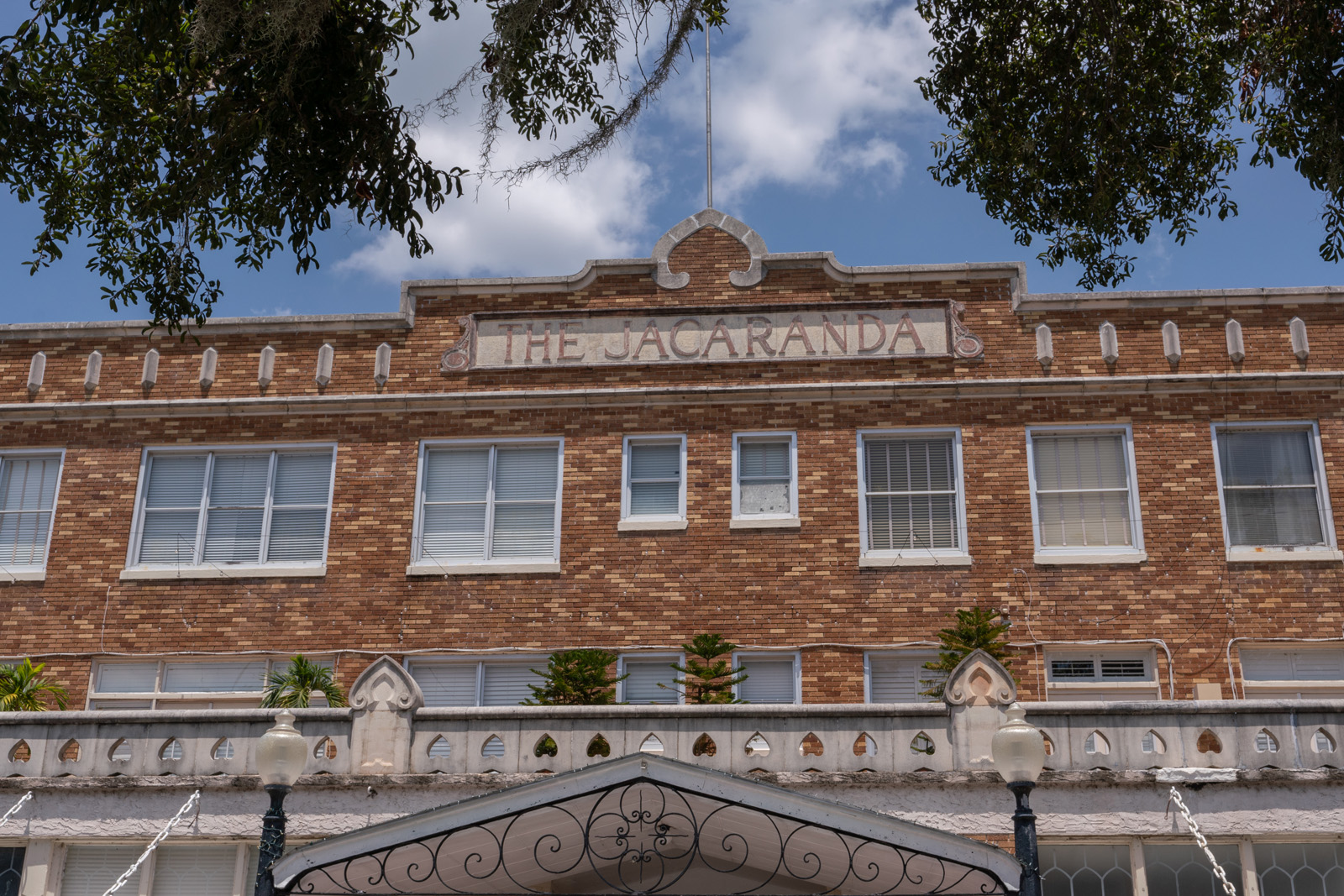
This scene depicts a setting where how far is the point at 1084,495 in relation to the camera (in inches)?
800

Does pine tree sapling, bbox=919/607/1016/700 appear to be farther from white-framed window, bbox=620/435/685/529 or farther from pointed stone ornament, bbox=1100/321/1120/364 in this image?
pointed stone ornament, bbox=1100/321/1120/364

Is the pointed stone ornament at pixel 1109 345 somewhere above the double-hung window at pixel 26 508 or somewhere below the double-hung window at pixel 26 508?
above

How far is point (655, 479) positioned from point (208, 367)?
719 centimetres

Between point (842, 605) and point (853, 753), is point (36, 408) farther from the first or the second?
point (853, 753)

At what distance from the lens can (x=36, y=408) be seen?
21.6 meters

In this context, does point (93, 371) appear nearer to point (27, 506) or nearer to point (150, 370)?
point (150, 370)

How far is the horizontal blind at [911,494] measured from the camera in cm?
2028

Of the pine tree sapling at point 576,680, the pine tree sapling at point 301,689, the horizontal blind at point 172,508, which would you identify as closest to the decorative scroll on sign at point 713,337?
the horizontal blind at point 172,508

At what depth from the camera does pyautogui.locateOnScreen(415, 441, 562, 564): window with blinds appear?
20750 mm

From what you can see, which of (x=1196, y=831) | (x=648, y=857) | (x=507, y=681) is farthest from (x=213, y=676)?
(x=1196, y=831)

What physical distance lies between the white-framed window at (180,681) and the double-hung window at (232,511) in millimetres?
1309

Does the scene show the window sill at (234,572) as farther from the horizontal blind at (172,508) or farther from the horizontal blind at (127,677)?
the horizontal blind at (127,677)

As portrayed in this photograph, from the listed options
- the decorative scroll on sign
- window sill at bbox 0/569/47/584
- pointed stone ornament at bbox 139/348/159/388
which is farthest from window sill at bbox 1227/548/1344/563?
window sill at bbox 0/569/47/584

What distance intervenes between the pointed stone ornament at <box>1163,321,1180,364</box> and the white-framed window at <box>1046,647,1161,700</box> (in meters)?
4.39
